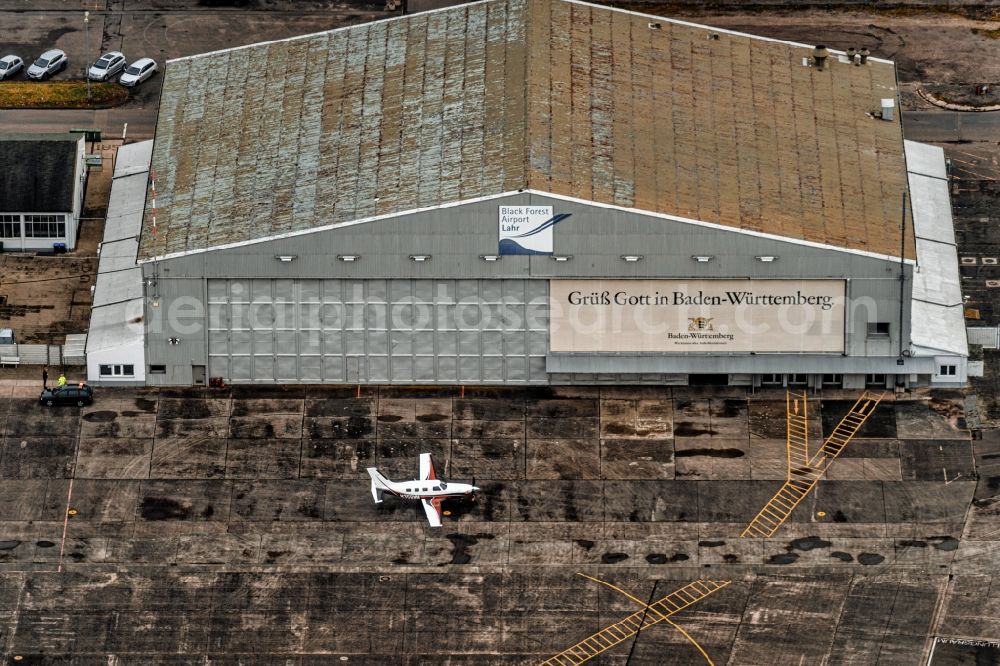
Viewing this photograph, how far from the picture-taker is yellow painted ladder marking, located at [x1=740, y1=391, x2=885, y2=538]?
180 meters

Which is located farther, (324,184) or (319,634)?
(324,184)

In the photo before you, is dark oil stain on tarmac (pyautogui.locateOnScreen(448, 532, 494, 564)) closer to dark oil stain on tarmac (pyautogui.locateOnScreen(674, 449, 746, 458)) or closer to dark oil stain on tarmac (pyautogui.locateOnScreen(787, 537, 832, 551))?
dark oil stain on tarmac (pyautogui.locateOnScreen(674, 449, 746, 458))

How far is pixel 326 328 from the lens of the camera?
188250mm

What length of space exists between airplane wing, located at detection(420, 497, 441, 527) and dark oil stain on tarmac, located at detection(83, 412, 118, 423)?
2632 cm

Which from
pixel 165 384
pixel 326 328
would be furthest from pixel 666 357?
pixel 165 384

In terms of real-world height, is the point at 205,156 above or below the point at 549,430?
above

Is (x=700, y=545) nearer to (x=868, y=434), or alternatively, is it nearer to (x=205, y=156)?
(x=868, y=434)

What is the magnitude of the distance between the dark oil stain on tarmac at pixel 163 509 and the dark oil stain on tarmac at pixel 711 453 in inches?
1507

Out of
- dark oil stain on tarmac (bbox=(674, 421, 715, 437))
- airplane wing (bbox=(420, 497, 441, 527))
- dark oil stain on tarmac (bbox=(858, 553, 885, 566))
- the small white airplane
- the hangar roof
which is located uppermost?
the hangar roof

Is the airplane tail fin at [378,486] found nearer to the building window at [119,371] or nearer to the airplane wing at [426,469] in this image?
the airplane wing at [426,469]

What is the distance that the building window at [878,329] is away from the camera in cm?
18638

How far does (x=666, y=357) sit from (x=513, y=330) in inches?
483

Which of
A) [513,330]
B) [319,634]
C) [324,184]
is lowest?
[319,634]

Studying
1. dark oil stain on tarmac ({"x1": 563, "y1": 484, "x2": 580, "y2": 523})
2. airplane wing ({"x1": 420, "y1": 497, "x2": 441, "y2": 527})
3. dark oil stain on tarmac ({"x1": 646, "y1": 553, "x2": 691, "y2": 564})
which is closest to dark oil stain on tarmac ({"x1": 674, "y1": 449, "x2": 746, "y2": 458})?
dark oil stain on tarmac ({"x1": 563, "y1": 484, "x2": 580, "y2": 523})
